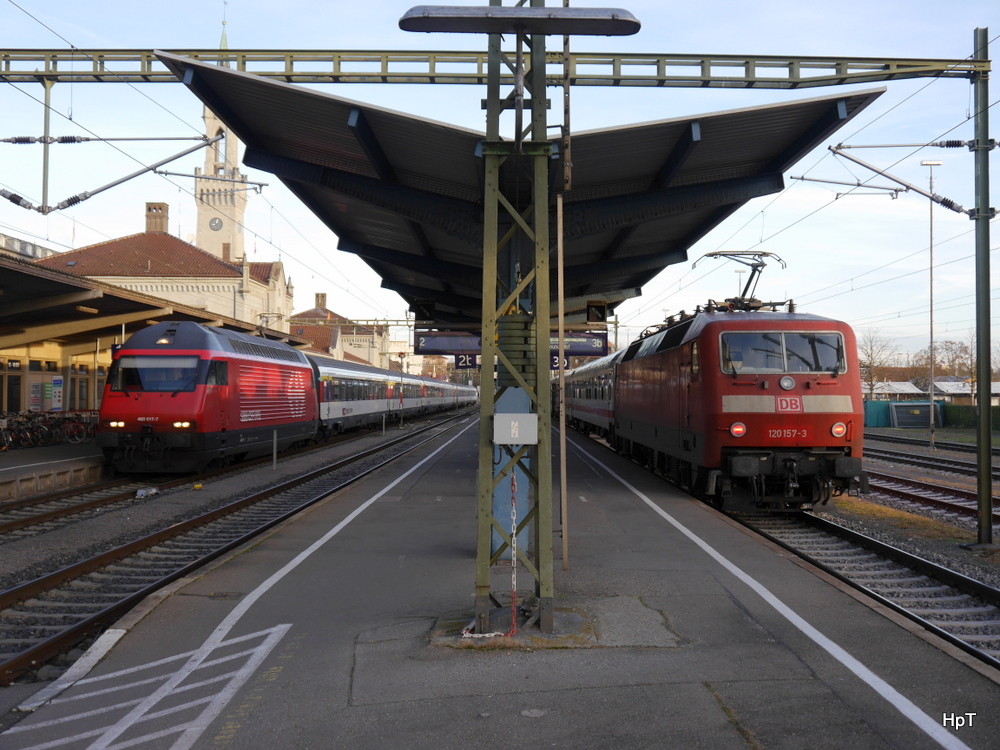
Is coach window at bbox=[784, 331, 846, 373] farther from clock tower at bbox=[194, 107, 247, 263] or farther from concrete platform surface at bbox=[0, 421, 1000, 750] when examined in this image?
clock tower at bbox=[194, 107, 247, 263]

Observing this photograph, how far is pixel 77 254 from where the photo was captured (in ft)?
167

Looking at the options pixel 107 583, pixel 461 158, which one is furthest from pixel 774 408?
pixel 107 583

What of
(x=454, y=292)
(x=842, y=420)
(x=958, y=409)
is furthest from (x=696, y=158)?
(x=958, y=409)

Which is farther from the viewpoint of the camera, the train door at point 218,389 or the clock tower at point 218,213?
the clock tower at point 218,213

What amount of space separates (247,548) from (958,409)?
39.6m

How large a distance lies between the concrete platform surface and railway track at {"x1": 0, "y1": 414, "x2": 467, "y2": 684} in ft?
1.33

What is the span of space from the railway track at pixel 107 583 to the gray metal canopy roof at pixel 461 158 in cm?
539

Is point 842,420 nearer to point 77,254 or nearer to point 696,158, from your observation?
point 696,158

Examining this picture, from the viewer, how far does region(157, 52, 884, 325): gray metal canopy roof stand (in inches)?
428

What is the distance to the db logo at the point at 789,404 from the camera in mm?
11852

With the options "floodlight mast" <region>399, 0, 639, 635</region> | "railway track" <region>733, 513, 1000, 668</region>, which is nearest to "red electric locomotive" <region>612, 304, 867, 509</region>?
"railway track" <region>733, 513, 1000, 668</region>

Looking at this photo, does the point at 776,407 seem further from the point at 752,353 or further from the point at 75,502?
the point at 75,502

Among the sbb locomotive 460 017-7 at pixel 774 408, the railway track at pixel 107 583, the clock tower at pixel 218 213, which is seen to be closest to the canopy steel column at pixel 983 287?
the sbb locomotive 460 017-7 at pixel 774 408
